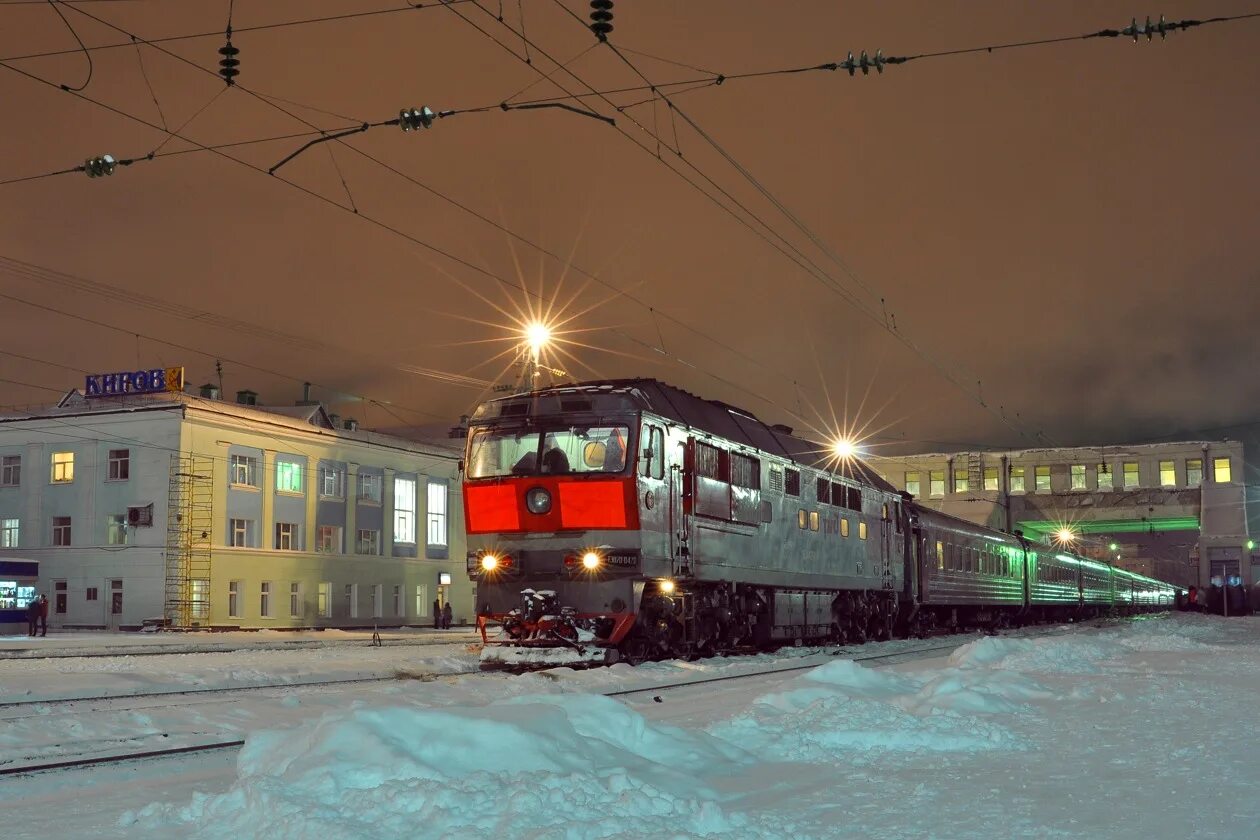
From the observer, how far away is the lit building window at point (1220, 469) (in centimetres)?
11294

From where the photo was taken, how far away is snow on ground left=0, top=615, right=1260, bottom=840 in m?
7.72

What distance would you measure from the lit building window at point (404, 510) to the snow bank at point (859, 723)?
48.5 meters

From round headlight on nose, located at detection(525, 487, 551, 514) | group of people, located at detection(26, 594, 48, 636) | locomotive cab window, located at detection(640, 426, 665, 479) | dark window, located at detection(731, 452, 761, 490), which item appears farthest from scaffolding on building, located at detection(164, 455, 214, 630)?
locomotive cab window, located at detection(640, 426, 665, 479)

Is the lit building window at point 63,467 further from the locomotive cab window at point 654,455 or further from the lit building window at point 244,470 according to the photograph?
the locomotive cab window at point 654,455

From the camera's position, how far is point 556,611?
20.4m

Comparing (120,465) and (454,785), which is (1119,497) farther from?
(454,785)

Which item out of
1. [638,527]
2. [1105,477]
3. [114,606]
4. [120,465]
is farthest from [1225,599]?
[638,527]

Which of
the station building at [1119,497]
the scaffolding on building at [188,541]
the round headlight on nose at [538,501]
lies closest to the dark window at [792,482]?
the round headlight on nose at [538,501]

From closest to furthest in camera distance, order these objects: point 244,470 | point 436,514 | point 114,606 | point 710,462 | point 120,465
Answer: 1. point 710,462
2. point 114,606
3. point 120,465
4. point 244,470
5. point 436,514

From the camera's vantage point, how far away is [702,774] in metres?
10.2

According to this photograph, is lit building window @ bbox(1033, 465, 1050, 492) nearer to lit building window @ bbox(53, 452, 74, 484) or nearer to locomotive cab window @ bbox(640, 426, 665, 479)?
lit building window @ bbox(53, 452, 74, 484)

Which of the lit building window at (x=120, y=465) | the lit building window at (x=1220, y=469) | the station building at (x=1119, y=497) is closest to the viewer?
the lit building window at (x=120, y=465)

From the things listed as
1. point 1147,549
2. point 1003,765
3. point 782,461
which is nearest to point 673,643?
point 782,461

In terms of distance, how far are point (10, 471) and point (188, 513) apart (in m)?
9.79
